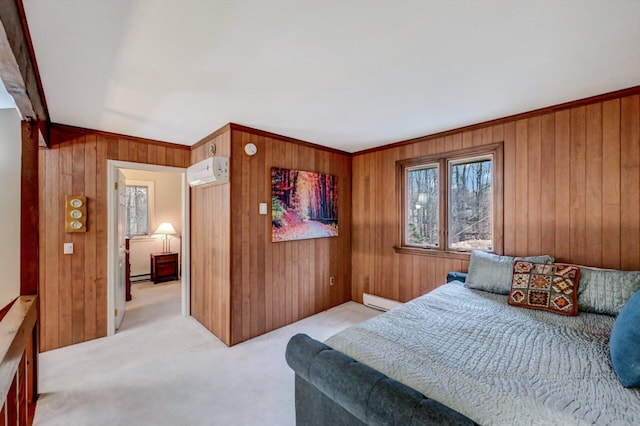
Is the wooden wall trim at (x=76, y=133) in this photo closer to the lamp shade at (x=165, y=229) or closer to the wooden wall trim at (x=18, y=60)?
the wooden wall trim at (x=18, y=60)

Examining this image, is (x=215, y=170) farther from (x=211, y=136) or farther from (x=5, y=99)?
(x=5, y=99)

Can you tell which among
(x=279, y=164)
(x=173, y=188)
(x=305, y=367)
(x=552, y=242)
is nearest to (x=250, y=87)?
(x=279, y=164)

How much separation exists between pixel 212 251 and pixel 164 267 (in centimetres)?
288

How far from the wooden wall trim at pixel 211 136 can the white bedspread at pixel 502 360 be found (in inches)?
91.9

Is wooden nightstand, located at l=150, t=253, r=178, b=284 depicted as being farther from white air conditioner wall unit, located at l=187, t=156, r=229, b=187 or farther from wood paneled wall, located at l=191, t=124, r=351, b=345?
white air conditioner wall unit, located at l=187, t=156, r=229, b=187

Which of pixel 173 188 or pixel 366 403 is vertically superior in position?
pixel 173 188

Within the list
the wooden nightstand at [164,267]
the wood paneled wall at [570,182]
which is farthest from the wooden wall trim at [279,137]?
the wooden nightstand at [164,267]

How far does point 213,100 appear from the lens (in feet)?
7.52

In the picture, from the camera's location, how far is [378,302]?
12.5 feet

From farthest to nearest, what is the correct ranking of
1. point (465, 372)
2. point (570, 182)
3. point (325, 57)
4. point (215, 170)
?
point (215, 170), point (570, 182), point (325, 57), point (465, 372)

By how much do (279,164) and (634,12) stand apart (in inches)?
111

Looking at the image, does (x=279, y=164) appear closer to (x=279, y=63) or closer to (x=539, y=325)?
(x=279, y=63)

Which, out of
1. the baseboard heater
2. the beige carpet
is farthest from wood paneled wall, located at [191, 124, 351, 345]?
the baseboard heater

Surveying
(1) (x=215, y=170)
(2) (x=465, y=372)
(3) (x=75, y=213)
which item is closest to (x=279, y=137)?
(1) (x=215, y=170)
